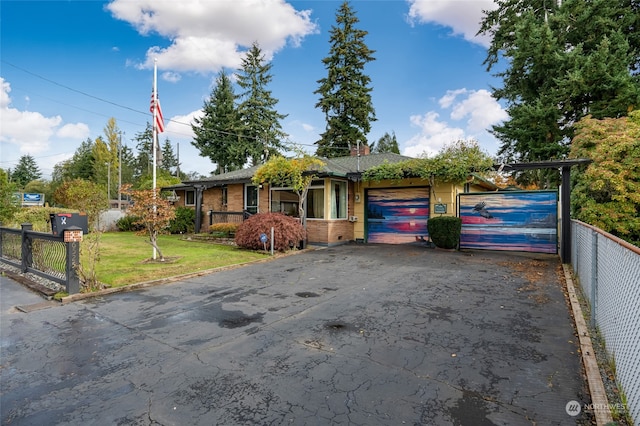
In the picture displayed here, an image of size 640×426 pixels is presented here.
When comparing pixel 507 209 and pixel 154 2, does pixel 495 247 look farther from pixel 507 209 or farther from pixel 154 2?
pixel 154 2

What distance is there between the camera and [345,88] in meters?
30.7

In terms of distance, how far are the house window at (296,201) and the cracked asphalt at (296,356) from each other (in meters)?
7.15

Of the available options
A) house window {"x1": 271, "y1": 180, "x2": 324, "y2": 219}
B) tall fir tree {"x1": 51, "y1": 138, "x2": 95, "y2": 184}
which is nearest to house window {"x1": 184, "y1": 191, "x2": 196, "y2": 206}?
house window {"x1": 271, "y1": 180, "x2": 324, "y2": 219}

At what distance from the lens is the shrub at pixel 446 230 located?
38.7ft

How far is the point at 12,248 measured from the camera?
30.2 feet

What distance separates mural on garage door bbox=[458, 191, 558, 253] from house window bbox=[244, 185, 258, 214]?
377 inches

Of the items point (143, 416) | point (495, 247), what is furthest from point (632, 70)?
point (143, 416)

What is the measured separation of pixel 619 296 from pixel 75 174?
61.2m

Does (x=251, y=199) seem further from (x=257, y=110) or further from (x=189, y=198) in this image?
(x=257, y=110)

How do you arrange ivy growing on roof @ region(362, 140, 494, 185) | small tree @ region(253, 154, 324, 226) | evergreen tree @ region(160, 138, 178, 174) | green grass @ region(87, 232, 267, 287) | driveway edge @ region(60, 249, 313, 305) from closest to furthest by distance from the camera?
driveway edge @ region(60, 249, 313, 305) < green grass @ region(87, 232, 267, 287) < ivy growing on roof @ region(362, 140, 494, 185) < small tree @ region(253, 154, 324, 226) < evergreen tree @ region(160, 138, 178, 174)
